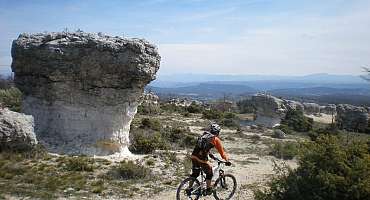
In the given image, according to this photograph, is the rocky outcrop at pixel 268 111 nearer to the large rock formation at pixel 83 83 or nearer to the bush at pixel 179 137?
the bush at pixel 179 137

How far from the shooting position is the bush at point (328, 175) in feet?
31.8

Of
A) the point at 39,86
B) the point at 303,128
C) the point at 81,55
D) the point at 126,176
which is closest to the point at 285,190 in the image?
the point at 126,176

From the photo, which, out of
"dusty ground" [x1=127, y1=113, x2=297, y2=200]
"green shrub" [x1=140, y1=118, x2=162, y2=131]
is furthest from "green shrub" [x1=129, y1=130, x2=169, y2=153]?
"green shrub" [x1=140, y1=118, x2=162, y2=131]

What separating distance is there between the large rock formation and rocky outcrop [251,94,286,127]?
92.2 ft

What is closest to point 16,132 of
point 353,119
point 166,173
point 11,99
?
point 166,173

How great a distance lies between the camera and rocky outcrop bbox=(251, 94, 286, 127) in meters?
47.0

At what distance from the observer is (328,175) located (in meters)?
9.80

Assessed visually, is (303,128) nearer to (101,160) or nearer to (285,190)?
(101,160)

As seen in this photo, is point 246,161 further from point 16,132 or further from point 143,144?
point 16,132

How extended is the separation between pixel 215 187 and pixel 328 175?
3.59 meters

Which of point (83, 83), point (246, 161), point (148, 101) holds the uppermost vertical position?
point (83, 83)

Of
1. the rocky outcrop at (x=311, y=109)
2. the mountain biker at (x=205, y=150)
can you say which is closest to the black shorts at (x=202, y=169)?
the mountain biker at (x=205, y=150)

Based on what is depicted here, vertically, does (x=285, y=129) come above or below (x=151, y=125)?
below

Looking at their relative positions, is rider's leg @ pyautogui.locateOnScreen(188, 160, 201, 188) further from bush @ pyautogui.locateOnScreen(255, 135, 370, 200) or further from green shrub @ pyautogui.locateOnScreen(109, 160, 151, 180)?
green shrub @ pyautogui.locateOnScreen(109, 160, 151, 180)
